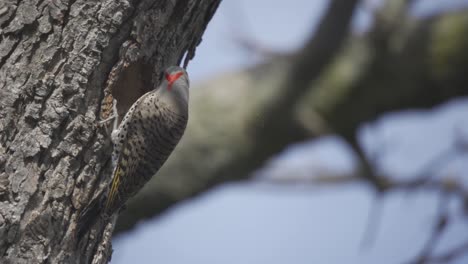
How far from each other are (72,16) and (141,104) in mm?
963

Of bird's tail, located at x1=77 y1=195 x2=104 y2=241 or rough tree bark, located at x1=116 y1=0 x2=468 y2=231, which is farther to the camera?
rough tree bark, located at x1=116 y1=0 x2=468 y2=231

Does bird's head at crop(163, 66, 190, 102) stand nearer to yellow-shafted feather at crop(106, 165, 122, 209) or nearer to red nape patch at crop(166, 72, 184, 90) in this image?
red nape patch at crop(166, 72, 184, 90)

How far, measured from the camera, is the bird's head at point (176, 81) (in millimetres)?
4155

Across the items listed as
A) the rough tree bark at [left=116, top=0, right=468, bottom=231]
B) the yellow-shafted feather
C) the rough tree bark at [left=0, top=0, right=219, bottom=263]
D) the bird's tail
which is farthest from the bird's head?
the rough tree bark at [left=116, top=0, right=468, bottom=231]

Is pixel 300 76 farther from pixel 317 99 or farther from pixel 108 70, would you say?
pixel 108 70

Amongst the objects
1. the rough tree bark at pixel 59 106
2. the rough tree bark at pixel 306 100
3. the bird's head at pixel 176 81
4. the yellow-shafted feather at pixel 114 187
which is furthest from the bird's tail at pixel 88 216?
the rough tree bark at pixel 306 100

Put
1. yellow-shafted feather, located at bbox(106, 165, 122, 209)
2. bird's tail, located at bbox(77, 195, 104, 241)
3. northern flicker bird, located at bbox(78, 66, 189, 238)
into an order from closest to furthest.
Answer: bird's tail, located at bbox(77, 195, 104, 241) < yellow-shafted feather, located at bbox(106, 165, 122, 209) < northern flicker bird, located at bbox(78, 66, 189, 238)

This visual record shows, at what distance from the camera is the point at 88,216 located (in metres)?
3.58

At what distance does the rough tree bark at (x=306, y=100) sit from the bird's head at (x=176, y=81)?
206 cm

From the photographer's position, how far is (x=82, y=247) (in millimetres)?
3613

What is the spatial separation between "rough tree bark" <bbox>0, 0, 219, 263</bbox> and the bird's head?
356mm

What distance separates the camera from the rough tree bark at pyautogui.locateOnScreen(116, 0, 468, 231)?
22.9 ft

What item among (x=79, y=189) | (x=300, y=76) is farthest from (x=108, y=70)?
(x=300, y=76)

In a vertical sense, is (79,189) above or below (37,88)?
below
